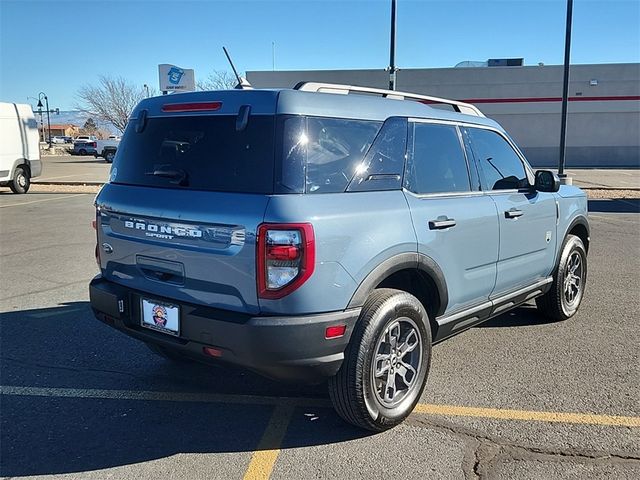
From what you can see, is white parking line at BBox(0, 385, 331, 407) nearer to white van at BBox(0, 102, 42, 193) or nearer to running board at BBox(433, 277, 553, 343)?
running board at BBox(433, 277, 553, 343)

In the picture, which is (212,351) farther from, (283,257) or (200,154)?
(200,154)

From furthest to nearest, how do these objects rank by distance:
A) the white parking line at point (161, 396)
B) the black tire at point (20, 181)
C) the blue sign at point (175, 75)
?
the blue sign at point (175, 75), the black tire at point (20, 181), the white parking line at point (161, 396)

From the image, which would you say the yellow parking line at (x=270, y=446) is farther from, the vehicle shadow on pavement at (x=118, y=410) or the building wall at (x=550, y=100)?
the building wall at (x=550, y=100)

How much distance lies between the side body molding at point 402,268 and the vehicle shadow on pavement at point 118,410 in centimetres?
90

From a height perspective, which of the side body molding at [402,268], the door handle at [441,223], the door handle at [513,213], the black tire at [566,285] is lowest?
the black tire at [566,285]

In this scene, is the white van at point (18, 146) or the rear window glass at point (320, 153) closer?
the rear window glass at point (320, 153)

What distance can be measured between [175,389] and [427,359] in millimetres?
1801

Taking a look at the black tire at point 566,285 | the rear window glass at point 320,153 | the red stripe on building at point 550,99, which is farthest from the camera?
the red stripe on building at point 550,99

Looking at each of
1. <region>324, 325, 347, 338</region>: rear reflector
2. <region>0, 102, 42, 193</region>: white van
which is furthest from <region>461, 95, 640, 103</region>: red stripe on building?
<region>324, 325, 347, 338</region>: rear reflector

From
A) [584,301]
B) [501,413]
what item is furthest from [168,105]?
[584,301]

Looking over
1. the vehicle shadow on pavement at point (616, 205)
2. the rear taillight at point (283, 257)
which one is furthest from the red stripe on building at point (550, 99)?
the rear taillight at point (283, 257)

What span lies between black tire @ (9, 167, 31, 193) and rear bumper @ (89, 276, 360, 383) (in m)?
16.9

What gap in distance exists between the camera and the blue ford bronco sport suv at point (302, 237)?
281 cm

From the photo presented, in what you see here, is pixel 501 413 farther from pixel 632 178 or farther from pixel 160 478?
pixel 632 178
